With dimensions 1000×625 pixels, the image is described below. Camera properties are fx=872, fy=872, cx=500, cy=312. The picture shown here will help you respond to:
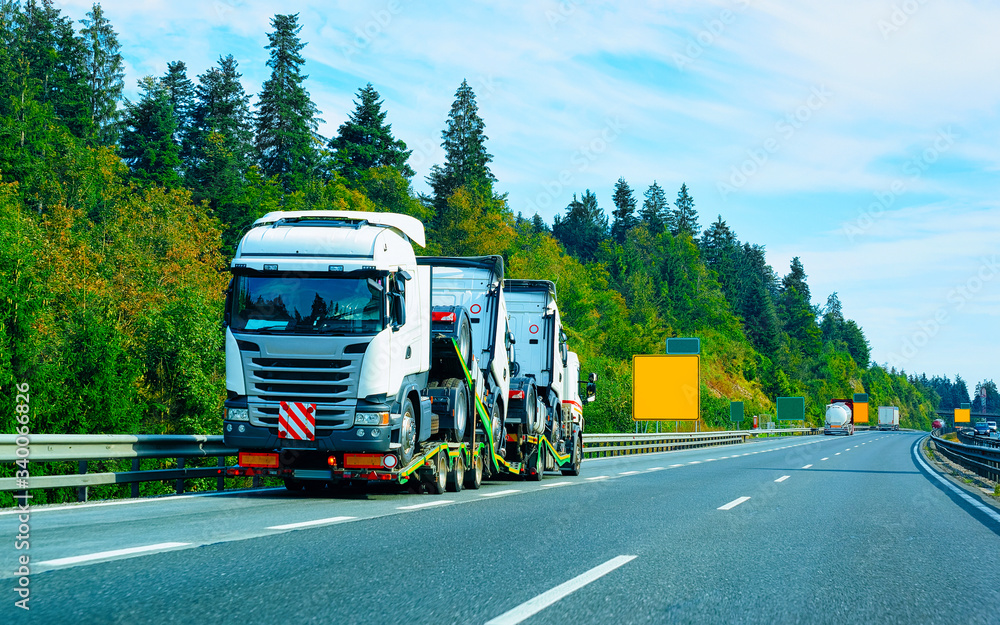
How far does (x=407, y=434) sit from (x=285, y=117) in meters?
71.7

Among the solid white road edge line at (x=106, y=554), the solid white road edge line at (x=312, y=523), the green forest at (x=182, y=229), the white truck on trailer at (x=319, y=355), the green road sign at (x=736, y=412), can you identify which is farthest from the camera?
the green road sign at (x=736, y=412)

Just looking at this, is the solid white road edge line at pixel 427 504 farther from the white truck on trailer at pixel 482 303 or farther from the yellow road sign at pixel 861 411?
the yellow road sign at pixel 861 411

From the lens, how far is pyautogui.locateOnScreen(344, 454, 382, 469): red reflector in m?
11.2

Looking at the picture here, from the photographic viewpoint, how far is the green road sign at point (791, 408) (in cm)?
8494

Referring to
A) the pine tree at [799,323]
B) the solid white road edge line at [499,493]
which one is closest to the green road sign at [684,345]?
the solid white road edge line at [499,493]

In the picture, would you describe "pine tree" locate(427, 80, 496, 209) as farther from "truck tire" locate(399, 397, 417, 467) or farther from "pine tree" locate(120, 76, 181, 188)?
"truck tire" locate(399, 397, 417, 467)

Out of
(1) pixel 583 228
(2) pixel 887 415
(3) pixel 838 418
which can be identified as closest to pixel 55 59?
(3) pixel 838 418

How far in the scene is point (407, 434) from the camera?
11.9m

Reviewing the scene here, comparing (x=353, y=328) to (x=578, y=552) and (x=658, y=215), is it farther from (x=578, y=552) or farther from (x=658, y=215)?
(x=658, y=215)

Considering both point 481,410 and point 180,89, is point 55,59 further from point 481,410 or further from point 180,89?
point 481,410

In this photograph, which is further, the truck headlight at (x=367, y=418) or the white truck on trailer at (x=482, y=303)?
the white truck on trailer at (x=482, y=303)

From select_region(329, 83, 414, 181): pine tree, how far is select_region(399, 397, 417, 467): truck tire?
242 feet

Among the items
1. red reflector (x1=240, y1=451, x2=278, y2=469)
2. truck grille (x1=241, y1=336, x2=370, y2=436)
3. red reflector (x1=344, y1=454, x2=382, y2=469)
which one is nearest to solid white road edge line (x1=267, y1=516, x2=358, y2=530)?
red reflector (x1=344, y1=454, x2=382, y2=469)

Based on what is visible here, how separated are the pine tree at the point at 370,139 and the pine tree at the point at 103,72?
22205mm
